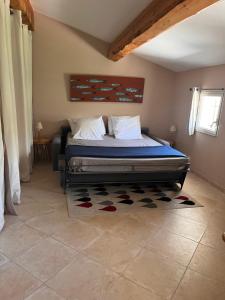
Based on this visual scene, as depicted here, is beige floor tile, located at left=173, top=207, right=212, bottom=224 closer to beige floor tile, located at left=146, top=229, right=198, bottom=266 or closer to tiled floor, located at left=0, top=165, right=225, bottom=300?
tiled floor, located at left=0, top=165, right=225, bottom=300

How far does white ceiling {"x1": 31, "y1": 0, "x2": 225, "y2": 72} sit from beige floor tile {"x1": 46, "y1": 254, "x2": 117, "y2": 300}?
8.19 feet

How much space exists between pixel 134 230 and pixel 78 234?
584mm

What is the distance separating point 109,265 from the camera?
189 centimetres

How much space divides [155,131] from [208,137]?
55.4 inches

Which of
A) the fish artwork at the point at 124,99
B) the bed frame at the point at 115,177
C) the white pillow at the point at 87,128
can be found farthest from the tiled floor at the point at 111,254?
the fish artwork at the point at 124,99

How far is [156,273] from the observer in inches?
72.8

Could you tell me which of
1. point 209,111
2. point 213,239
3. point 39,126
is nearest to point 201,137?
point 209,111

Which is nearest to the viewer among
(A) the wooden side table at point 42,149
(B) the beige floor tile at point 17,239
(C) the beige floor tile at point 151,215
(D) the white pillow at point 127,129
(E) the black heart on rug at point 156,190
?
(B) the beige floor tile at point 17,239

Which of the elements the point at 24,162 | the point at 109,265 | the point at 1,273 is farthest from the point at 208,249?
the point at 24,162

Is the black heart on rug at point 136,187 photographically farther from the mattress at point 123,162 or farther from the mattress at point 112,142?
the mattress at point 112,142

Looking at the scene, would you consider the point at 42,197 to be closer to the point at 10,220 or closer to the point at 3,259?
the point at 10,220

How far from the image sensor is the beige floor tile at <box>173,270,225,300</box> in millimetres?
1660

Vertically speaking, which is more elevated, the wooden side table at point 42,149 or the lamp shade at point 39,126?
the lamp shade at point 39,126

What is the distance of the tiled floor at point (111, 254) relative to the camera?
5.46 feet
